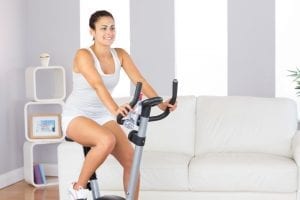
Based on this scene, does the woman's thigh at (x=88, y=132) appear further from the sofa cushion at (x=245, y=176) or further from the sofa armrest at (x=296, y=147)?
the sofa armrest at (x=296, y=147)

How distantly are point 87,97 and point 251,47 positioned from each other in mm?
2794

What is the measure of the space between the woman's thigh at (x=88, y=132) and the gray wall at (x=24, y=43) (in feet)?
9.06

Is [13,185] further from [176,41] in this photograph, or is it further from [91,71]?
[91,71]

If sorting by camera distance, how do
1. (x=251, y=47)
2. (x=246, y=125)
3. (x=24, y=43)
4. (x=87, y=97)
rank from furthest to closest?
(x=24, y=43), (x=251, y=47), (x=246, y=125), (x=87, y=97)

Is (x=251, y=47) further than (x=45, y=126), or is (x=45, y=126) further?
(x=45, y=126)

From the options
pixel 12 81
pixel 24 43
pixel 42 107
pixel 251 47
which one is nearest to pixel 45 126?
pixel 42 107

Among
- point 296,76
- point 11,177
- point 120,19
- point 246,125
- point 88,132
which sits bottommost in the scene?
point 11,177

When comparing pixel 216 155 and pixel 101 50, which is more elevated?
pixel 101 50

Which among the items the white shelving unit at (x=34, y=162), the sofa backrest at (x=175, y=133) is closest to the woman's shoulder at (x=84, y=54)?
the sofa backrest at (x=175, y=133)

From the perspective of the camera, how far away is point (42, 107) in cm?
652

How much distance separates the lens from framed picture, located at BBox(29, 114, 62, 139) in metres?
6.09

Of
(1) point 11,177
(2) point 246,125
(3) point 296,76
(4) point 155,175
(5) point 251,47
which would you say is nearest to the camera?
(4) point 155,175

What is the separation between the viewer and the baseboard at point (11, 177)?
5.89 meters

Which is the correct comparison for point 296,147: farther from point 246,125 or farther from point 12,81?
point 12,81
